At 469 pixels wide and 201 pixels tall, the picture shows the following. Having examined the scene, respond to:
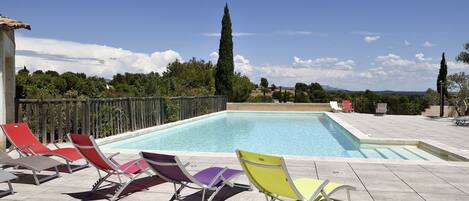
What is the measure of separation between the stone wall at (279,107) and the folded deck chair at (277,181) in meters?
A: 22.7

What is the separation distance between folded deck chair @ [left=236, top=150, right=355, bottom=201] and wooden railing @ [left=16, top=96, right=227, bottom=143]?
269 inches

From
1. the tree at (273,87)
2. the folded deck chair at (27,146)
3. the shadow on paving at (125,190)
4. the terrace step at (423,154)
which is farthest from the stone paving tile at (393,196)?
the tree at (273,87)

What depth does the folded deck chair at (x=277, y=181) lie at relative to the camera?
392 cm

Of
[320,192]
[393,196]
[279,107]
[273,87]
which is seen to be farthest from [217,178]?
[273,87]

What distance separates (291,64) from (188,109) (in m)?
24.1

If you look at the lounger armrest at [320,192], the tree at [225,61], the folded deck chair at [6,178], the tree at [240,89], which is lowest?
the folded deck chair at [6,178]

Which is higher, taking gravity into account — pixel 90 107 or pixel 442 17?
pixel 442 17

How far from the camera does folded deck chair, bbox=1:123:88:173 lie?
6402 mm

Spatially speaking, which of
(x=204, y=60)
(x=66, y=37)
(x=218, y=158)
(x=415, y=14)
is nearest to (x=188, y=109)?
(x=218, y=158)

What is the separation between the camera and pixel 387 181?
19.6 ft

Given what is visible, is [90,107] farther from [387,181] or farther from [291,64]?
[291,64]

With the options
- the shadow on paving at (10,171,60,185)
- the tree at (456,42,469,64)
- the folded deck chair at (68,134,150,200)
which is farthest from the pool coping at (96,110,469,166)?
the tree at (456,42,469,64)

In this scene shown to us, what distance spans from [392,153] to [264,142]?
423cm

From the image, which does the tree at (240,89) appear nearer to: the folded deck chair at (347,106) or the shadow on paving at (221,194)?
the folded deck chair at (347,106)
